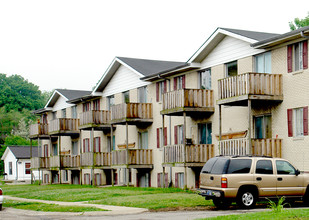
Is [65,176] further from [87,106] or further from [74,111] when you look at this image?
[87,106]

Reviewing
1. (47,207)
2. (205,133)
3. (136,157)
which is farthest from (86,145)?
(47,207)

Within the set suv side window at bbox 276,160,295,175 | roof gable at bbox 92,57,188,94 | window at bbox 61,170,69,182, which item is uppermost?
roof gable at bbox 92,57,188,94

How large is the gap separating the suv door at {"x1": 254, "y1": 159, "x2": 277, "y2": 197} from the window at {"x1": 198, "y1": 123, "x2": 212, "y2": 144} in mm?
12006

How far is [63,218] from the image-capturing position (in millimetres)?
19656

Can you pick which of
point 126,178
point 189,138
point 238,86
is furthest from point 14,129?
point 238,86

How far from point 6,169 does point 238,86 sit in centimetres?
5538

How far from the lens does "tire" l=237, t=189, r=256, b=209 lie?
20.2 m

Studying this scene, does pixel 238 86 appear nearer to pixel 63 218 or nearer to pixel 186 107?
pixel 186 107

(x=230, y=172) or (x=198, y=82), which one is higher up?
(x=198, y=82)

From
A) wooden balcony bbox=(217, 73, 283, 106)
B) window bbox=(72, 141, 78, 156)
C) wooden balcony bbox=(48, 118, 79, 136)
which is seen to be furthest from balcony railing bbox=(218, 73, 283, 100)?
window bbox=(72, 141, 78, 156)

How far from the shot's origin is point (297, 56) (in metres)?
26.7

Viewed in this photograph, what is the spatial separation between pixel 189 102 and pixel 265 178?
1160 centimetres

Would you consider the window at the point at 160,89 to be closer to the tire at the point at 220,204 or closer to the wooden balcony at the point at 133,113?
the wooden balcony at the point at 133,113

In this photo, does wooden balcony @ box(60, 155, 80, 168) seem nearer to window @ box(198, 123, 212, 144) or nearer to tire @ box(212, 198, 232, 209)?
window @ box(198, 123, 212, 144)
